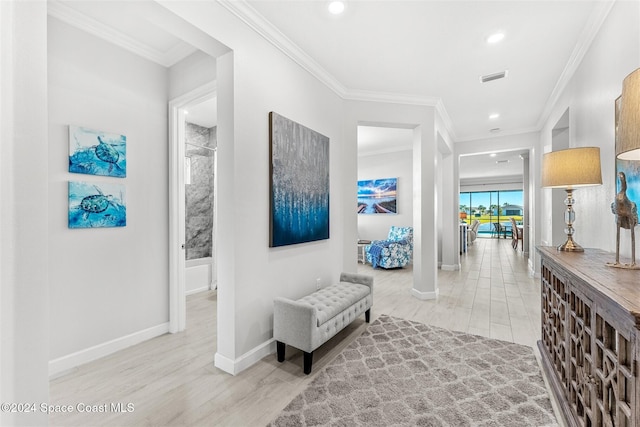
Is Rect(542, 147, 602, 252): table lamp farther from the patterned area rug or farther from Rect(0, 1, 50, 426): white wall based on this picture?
Rect(0, 1, 50, 426): white wall

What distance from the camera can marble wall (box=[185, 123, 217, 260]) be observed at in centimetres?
460

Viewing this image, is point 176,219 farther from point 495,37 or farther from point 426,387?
point 495,37

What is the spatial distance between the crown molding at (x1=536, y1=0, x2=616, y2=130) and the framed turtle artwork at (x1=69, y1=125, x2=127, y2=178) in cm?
415

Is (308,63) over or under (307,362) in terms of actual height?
over

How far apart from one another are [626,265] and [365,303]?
2071 mm

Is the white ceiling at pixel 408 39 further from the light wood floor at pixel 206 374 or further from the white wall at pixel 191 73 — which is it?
the light wood floor at pixel 206 374

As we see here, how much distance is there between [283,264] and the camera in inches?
107

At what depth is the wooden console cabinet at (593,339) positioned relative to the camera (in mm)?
974

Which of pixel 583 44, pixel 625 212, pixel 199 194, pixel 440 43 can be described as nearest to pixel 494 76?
pixel 583 44

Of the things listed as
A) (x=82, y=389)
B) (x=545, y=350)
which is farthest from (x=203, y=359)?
(x=545, y=350)

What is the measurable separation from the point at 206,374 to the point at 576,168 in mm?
3107

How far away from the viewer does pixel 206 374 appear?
2186 mm

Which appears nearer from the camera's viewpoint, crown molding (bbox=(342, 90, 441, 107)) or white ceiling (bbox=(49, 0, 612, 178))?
white ceiling (bbox=(49, 0, 612, 178))

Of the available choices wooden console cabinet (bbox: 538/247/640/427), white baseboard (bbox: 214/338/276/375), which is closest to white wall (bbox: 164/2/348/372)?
white baseboard (bbox: 214/338/276/375)
